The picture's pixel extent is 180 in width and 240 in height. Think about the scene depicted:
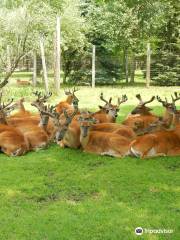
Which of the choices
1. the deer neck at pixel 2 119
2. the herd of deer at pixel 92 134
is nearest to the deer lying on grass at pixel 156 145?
the herd of deer at pixel 92 134

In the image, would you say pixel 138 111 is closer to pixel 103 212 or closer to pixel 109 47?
pixel 103 212

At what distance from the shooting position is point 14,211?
657 cm

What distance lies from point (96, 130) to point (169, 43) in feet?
71.2

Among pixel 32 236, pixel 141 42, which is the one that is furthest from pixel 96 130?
pixel 141 42

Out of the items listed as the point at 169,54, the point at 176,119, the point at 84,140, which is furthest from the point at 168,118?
the point at 169,54

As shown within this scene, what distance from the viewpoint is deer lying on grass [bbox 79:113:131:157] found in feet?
30.8

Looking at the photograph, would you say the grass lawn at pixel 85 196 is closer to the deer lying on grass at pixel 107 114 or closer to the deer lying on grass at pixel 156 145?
the deer lying on grass at pixel 156 145

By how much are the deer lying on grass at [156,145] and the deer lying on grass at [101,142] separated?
237 millimetres

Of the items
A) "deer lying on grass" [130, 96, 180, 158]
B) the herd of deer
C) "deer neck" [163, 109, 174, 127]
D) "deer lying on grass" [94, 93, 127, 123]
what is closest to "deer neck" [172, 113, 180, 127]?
the herd of deer

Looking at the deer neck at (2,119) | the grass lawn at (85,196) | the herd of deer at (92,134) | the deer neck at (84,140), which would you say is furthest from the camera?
the deer neck at (2,119)

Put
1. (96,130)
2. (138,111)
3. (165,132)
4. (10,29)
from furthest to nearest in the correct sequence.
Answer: (10,29) → (138,111) → (96,130) → (165,132)

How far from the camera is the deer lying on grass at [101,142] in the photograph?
30.8 feet

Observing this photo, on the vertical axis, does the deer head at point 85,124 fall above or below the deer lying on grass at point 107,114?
above

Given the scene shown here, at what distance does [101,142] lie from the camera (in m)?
9.59
